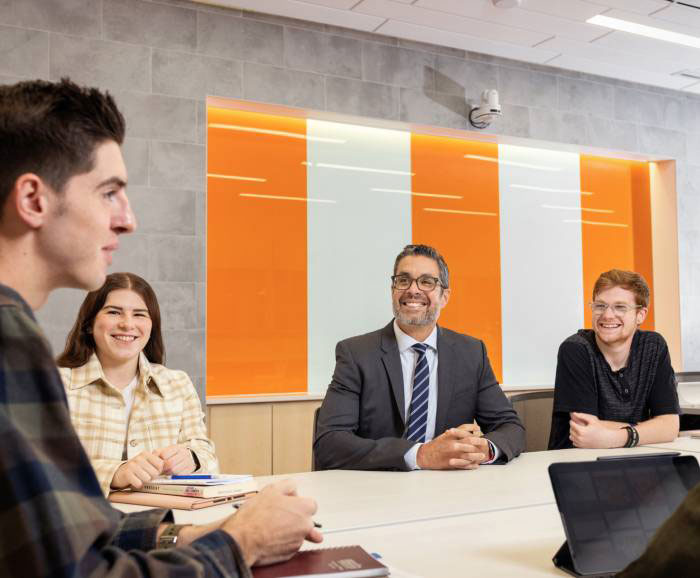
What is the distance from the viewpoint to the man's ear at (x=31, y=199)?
3.53 feet

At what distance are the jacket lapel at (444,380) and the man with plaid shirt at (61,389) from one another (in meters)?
1.42

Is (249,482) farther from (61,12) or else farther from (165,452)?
(61,12)

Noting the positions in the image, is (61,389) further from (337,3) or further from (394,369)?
(337,3)

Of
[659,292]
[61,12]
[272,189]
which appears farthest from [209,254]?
[659,292]

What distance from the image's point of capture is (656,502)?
1.42 m

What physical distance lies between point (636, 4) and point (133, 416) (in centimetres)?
397

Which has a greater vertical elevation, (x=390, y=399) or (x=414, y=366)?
(x=414, y=366)

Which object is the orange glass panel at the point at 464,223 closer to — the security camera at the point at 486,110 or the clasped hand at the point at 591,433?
the security camera at the point at 486,110

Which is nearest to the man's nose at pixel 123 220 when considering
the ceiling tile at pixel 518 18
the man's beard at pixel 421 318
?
the man's beard at pixel 421 318

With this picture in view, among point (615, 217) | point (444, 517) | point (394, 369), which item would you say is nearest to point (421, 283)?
point (394, 369)

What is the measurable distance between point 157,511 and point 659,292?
5924 mm

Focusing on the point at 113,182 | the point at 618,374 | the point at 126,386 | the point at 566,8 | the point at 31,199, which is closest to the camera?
the point at 31,199

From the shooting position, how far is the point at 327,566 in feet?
4.28

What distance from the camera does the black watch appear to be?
1.36 meters
